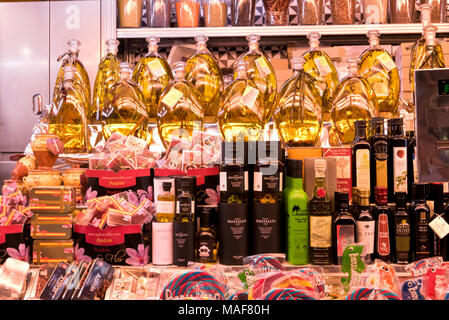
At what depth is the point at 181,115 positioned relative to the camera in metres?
1.88

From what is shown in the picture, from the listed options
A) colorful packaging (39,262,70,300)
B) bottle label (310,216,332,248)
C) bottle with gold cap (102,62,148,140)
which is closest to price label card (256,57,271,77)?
bottle with gold cap (102,62,148,140)

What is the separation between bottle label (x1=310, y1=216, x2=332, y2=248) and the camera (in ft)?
4.61

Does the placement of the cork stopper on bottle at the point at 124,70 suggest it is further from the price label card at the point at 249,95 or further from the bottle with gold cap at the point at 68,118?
the price label card at the point at 249,95

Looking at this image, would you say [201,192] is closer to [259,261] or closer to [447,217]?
[259,261]

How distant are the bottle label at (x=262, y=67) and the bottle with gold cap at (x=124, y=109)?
550 millimetres

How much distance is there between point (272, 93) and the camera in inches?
83.3

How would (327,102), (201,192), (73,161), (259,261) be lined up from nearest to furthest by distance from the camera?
(259,261) < (201,192) < (73,161) < (327,102)

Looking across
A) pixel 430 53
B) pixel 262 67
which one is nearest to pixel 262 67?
pixel 262 67

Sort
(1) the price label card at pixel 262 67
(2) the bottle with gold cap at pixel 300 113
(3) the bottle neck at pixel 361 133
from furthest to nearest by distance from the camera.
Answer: (1) the price label card at pixel 262 67 < (2) the bottle with gold cap at pixel 300 113 < (3) the bottle neck at pixel 361 133

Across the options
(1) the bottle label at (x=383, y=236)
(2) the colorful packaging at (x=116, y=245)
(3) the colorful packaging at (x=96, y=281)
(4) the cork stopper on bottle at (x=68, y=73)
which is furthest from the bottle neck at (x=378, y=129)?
(4) the cork stopper on bottle at (x=68, y=73)

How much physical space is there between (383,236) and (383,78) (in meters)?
0.88

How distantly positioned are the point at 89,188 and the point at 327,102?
109 centimetres

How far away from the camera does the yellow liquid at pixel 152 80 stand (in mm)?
2131
